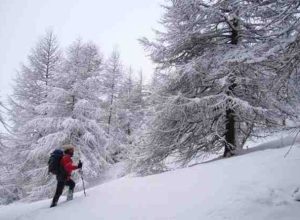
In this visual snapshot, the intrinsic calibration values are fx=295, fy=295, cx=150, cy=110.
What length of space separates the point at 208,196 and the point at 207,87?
5.17 meters

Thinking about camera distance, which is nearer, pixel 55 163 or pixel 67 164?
pixel 55 163

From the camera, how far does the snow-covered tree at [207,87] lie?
974cm

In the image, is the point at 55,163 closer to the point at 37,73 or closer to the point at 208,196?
the point at 208,196

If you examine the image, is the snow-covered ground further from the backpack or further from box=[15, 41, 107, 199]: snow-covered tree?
box=[15, 41, 107, 199]: snow-covered tree

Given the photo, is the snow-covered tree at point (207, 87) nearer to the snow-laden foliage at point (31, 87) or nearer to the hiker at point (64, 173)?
the hiker at point (64, 173)

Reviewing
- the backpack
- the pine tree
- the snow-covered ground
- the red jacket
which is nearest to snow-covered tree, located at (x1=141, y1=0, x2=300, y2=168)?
the snow-covered ground

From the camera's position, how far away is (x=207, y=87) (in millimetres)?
10914

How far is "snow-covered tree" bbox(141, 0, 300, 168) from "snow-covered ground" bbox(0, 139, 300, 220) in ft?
5.33

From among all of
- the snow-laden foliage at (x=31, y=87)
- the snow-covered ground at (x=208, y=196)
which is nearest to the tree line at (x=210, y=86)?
the snow-covered ground at (x=208, y=196)

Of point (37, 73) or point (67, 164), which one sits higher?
point (37, 73)

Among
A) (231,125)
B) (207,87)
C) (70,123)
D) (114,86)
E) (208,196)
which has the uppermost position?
(114,86)

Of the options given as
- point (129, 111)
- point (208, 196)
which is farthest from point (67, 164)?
point (129, 111)

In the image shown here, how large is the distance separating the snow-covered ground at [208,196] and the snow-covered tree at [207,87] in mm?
1626

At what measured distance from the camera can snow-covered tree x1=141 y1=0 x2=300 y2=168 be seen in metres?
9.74
